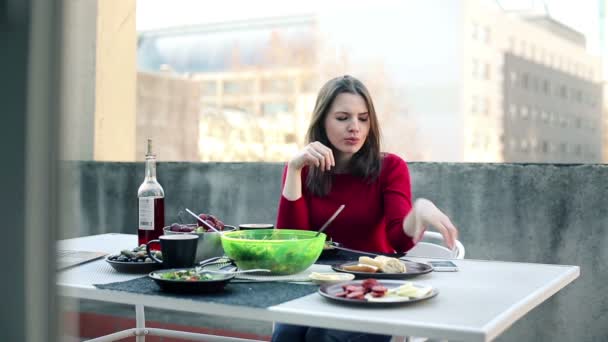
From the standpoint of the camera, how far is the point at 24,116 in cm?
27

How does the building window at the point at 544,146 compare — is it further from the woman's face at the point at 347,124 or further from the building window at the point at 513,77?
the woman's face at the point at 347,124

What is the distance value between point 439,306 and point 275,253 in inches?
14.2

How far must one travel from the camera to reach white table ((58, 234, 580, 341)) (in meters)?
0.87

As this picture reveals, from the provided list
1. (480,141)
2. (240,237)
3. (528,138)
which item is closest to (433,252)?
(240,237)

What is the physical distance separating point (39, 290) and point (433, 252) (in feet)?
5.53

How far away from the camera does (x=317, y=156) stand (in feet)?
5.24

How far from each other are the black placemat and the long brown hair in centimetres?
74

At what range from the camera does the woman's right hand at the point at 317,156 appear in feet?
5.15

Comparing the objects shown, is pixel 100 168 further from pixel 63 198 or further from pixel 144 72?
pixel 63 198

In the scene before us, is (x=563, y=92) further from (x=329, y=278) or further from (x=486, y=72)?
(x=329, y=278)

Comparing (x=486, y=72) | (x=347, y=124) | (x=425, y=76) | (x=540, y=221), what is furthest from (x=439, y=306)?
(x=425, y=76)

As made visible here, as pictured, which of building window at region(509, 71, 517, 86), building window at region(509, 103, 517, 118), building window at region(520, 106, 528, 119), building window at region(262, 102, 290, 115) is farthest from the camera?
building window at region(262, 102, 290, 115)

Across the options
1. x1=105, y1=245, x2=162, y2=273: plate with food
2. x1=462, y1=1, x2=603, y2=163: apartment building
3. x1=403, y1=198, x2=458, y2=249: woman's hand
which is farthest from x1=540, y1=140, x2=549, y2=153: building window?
x1=105, y1=245, x2=162, y2=273: plate with food

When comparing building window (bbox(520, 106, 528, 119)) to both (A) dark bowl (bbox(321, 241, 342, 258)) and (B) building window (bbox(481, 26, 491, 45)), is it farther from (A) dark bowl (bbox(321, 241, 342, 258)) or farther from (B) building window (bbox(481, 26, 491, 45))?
(A) dark bowl (bbox(321, 241, 342, 258))
